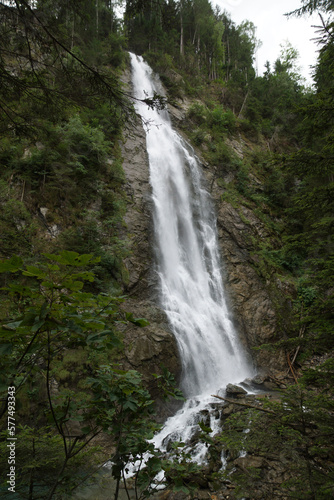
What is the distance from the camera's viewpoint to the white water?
29.0 feet

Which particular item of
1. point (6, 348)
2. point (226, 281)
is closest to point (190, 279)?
point (226, 281)

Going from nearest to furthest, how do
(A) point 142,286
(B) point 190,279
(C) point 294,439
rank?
(C) point 294,439 < (A) point 142,286 < (B) point 190,279

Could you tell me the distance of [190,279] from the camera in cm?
1225

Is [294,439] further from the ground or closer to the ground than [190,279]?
closer to the ground

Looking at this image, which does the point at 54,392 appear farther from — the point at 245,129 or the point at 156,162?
the point at 245,129

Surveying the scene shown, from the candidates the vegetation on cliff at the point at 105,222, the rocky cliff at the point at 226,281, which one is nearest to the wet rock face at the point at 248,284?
the rocky cliff at the point at 226,281

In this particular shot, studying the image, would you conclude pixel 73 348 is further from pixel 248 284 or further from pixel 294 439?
pixel 248 284

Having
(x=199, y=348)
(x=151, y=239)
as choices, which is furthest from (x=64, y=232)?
(x=199, y=348)

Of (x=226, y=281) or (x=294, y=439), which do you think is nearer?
(x=294, y=439)

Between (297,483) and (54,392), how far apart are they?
5.34 metres

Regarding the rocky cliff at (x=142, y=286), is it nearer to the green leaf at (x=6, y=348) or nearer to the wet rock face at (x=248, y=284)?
the wet rock face at (x=248, y=284)

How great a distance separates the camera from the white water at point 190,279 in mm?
8836

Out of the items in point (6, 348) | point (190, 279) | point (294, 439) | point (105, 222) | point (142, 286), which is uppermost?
point (105, 222)

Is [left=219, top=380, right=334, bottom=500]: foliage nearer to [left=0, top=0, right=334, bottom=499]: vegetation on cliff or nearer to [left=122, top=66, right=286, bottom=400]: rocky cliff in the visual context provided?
[left=0, top=0, right=334, bottom=499]: vegetation on cliff
